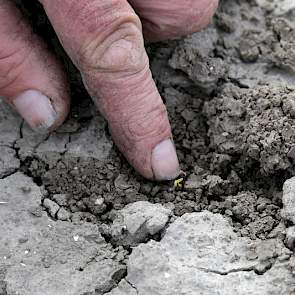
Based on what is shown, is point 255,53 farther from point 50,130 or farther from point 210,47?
point 50,130

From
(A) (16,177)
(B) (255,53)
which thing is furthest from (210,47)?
(A) (16,177)

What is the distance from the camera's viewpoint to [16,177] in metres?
2.25

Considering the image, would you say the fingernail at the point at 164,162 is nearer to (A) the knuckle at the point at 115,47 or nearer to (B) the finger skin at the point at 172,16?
(A) the knuckle at the point at 115,47

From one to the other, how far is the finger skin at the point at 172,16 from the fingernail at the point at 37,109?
45 cm

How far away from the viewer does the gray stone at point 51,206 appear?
2.13 metres

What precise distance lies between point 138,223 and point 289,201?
0.47 m

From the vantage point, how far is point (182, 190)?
219cm

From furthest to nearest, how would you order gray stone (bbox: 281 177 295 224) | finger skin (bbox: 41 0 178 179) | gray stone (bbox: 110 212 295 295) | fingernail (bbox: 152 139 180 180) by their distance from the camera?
fingernail (bbox: 152 139 180 180), finger skin (bbox: 41 0 178 179), gray stone (bbox: 281 177 295 224), gray stone (bbox: 110 212 295 295)

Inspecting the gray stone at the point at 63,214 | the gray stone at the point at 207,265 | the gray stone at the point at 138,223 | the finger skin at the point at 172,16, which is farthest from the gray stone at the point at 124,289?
the finger skin at the point at 172,16

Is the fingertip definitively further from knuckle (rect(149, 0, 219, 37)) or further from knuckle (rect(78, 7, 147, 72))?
knuckle (rect(149, 0, 219, 37))

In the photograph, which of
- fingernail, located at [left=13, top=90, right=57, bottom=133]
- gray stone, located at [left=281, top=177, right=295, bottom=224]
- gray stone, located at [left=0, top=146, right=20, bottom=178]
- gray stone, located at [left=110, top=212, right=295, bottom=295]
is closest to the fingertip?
fingernail, located at [left=13, top=90, right=57, bottom=133]

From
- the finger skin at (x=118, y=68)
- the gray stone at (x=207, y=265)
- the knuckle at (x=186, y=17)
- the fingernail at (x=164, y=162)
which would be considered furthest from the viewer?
the knuckle at (x=186, y=17)

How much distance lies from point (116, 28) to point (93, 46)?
94 millimetres

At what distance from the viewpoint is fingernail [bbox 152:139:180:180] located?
2176 millimetres
